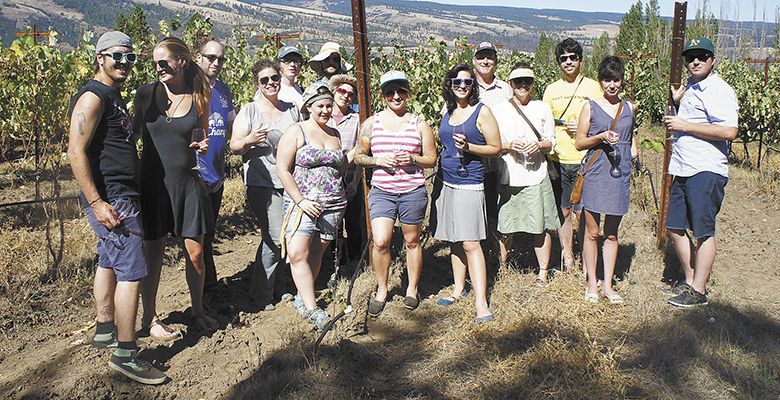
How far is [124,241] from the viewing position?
10.2 ft

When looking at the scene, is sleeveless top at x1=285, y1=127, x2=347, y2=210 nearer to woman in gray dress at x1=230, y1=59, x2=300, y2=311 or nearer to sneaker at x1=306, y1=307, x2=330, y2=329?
woman in gray dress at x1=230, y1=59, x2=300, y2=311

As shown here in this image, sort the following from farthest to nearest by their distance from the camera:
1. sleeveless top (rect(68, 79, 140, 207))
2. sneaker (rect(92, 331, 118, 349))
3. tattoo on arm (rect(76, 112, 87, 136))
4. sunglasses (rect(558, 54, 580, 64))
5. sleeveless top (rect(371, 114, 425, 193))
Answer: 1. sunglasses (rect(558, 54, 580, 64))
2. sleeveless top (rect(371, 114, 425, 193))
3. sneaker (rect(92, 331, 118, 349))
4. sleeveless top (rect(68, 79, 140, 207))
5. tattoo on arm (rect(76, 112, 87, 136))

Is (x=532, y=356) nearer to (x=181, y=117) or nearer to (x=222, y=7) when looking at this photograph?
(x=181, y=117)

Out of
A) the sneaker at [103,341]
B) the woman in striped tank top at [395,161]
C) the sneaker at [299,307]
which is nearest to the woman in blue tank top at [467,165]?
the woman in striped tank top at [395,161]

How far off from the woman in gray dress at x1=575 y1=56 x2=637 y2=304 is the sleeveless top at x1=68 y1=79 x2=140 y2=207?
269cm

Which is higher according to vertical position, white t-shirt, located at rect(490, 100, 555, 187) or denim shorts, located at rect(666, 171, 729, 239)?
white t-shirt, located at rect(490, 100, 555, 187)

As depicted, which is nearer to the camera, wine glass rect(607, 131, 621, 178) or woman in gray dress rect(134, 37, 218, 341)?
woman in gray dress rect(134, 37, 218, 341)

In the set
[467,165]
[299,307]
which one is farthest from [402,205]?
[299,307]

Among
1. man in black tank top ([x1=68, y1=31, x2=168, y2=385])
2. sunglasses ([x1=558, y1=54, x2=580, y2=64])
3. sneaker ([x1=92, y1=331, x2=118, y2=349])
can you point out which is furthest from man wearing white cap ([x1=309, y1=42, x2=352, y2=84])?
sneaker ([x1=92, y1=331, x2=118, y2=349])

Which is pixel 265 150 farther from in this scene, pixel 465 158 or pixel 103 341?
pixel 103 341

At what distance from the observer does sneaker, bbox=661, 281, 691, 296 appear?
4204 mm

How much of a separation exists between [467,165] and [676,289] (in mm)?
Result: 1749

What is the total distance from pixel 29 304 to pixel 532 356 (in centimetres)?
332

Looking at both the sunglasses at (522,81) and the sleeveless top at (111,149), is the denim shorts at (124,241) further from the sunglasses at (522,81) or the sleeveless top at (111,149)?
the sunglasses at (522,81)
